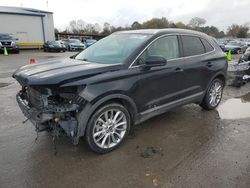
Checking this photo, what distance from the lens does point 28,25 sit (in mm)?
31266

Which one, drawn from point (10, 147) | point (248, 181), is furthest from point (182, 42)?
point (10, 147)

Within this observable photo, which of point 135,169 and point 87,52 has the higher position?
point 87,52

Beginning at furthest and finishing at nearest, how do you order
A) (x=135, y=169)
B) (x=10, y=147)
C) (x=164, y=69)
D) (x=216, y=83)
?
(x=216, y=83)
(x=164, y=69)
(x=10, y=147)
(x=135, y=169)

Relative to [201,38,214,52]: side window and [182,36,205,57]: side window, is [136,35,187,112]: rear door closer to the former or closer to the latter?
[182,36,205,57]: side window

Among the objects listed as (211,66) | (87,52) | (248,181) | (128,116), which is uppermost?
(87,52)

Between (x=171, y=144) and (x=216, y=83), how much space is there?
7.84 ft

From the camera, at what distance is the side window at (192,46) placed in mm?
4676

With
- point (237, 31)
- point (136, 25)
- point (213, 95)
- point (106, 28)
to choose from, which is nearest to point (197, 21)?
point (237, 31)

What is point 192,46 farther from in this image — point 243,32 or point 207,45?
point 243,32

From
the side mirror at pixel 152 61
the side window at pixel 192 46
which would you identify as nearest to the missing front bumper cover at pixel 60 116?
the side mirror at pixel 152 61

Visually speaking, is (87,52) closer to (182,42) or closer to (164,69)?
(164,69)

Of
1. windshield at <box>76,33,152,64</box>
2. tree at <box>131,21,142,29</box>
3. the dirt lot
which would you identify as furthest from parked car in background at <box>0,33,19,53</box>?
tree at <box>131,21,142,29</box>

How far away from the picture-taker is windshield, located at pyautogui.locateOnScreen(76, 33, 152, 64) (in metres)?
3.91

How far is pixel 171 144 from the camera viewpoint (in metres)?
3.95
